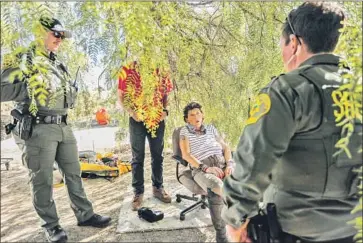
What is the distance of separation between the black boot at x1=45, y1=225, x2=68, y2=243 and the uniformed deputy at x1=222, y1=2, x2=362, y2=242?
1.11m

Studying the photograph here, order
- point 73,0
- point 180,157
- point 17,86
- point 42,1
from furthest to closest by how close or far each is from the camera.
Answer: point 180,157 < point 17,86 < point 73,0 < point 42,1

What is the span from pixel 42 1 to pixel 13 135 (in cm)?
82

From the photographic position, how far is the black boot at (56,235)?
1583mm

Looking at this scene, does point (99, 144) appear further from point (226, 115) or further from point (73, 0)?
point (73, 0)

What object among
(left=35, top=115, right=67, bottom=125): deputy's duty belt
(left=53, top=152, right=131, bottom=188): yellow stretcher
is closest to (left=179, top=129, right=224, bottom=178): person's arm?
(left=53, top=152, right=131, bottom=188): yellow stretcher

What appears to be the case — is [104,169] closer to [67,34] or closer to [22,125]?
[22,125]

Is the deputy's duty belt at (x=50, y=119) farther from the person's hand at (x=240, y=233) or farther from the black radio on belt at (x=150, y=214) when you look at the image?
the person's hand at (x=240, y=233)

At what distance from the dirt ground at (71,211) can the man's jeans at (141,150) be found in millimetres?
109

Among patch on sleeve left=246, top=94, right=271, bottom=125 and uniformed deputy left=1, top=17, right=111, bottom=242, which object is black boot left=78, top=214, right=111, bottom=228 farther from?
patch on sleeve left=246, top=94, right=271, bottom=125

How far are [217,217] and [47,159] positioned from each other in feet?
3.17

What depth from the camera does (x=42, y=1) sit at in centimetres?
76

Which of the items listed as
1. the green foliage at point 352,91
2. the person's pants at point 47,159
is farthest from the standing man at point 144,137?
the green foliage at point 352,91

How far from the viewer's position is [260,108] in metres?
0.74

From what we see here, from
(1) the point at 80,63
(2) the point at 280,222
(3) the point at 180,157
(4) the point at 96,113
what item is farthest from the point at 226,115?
(2) the point at 280,222
